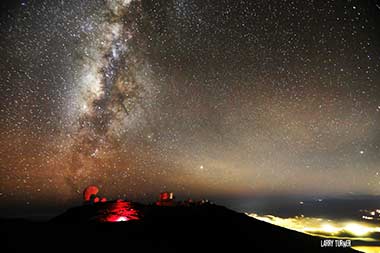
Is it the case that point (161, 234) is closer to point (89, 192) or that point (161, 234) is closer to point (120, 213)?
point (120, 213)

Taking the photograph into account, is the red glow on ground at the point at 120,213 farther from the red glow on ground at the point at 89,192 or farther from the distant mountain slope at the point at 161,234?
the red glow on ground at the point at 89,192

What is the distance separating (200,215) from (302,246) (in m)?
8.02

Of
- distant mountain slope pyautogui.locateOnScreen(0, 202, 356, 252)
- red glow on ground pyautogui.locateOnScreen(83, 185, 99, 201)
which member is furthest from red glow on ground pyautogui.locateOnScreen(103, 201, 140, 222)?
red glow on ground pyautogui.locateOnScreen(83, 185, 99, 201)

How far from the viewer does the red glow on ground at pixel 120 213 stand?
2141cm

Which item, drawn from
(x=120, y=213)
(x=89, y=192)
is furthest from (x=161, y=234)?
(x=89, y=192)

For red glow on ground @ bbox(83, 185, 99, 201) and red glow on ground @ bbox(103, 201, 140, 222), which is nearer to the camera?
red glow on ground @ bbox(103, 201, 140, 222)

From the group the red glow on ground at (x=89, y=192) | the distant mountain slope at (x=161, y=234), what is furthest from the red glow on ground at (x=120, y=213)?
the red glow on ground at (x=89, y=192)

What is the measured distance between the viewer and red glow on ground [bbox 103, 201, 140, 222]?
21.4m

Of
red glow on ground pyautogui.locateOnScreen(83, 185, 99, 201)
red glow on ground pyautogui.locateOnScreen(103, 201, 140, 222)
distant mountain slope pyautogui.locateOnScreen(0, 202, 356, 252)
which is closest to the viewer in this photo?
distant mountain slope pyautogui.locateOnScreen(0, 202, 356, 252)

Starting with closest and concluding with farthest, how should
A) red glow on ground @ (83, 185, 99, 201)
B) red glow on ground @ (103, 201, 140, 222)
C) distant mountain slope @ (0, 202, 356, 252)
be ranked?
distant mountain slope @ (0, 202, 356, 252) < red glow on ground @ (103, 201, 140, 222) < red glow on ground @ (83, 185, 99, 201)

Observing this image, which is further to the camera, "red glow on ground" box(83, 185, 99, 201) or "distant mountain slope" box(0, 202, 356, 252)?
"red glow on ground" box(83, 185, 99, 201)

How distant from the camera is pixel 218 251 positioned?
16.6 m

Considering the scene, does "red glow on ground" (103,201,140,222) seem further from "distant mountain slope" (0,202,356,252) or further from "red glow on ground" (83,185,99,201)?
"red glow on ground" (83,185,99,201)

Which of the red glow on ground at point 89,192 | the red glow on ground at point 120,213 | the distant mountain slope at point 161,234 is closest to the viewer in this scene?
the distant mountain slope at point 161,234
